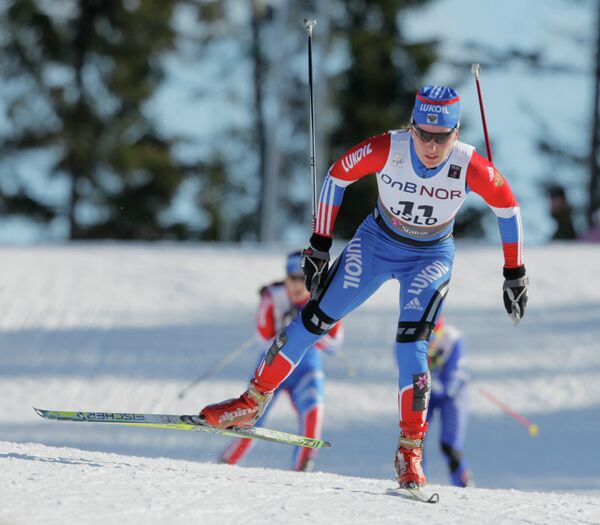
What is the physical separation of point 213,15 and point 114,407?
16041 mm

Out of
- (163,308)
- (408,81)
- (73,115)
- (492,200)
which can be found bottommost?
(163,308)

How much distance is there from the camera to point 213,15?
24.0m

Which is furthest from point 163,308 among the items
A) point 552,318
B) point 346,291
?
point 346,291

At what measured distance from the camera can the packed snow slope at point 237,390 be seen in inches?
181

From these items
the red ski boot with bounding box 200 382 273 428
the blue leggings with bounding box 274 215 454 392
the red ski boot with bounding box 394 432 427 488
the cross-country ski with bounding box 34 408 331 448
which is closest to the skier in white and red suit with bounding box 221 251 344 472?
the cross-country ski with bounding box 34 408 331 448

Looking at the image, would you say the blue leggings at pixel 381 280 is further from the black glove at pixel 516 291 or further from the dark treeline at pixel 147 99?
the dark treeline at pixel 147 99

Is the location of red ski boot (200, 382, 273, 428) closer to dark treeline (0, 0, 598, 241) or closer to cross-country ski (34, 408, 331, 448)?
cross-country ski (34, 408, 331, 448)

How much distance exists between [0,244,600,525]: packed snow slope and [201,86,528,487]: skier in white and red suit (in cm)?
44

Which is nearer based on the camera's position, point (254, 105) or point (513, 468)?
point (513, 468)

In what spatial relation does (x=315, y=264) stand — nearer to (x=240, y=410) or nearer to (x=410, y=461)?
Answer: (x=240, y=410)

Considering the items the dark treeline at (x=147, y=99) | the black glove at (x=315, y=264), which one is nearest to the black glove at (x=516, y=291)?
the black glove at (x=315, y=264)

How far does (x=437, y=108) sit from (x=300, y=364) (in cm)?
289

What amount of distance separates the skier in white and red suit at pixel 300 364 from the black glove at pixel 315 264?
1857mm

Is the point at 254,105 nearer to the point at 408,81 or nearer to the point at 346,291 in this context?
the point at 408,81
